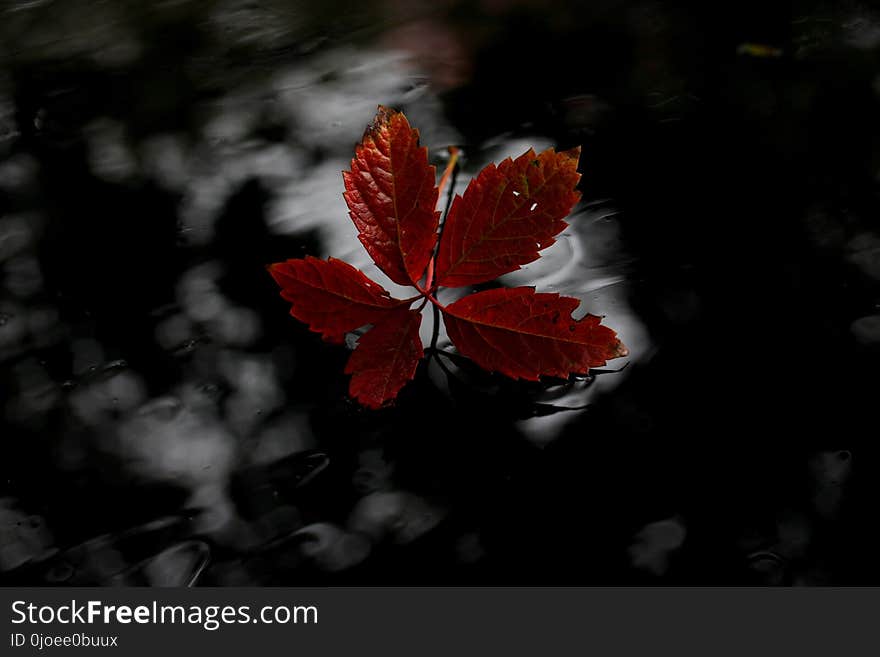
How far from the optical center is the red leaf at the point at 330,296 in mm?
602

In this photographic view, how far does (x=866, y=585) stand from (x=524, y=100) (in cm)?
58

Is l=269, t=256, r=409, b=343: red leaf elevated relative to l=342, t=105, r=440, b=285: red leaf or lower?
lower

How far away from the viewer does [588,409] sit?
60 cm

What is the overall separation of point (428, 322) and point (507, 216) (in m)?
0.11

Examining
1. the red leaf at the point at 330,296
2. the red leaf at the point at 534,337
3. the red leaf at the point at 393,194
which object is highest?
the red leaf at the point at 393,194

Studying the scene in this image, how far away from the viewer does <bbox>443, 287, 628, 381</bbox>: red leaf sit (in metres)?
0.59

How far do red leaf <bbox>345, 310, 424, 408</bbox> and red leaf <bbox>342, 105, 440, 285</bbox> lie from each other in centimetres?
5

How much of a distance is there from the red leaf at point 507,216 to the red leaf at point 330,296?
0.06 m

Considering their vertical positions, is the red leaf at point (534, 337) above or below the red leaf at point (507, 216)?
below

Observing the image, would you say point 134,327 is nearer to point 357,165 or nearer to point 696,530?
point 357,165

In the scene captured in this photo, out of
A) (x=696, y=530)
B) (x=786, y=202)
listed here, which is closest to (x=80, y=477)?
(x=696, y=530)

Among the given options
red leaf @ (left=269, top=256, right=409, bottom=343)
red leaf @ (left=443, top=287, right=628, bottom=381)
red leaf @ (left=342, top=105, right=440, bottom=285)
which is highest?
red leaf @ (left=342, top=105, right=440, bottom=285)

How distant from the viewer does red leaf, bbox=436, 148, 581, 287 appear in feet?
1.96

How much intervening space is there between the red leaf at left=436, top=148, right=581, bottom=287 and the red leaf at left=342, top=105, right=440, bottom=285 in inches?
0.9
